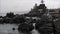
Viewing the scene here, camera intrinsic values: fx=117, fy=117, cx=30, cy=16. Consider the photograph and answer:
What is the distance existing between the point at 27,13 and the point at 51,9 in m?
1.61

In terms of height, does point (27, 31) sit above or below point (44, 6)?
below

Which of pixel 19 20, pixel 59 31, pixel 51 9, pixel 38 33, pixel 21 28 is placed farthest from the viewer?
pixel 51 9

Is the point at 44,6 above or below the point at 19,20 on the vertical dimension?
above

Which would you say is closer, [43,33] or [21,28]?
[43,33]

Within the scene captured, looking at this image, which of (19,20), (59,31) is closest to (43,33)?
(59,31)

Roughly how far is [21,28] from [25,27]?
173mm

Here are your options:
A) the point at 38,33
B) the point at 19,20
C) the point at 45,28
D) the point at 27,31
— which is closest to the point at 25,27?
the point at 27,31

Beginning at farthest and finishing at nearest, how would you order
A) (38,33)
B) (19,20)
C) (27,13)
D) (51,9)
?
(51,9) → (27,13) → (19,20) → (38,33)

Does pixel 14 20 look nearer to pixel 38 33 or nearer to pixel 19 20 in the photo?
pixel 19 20

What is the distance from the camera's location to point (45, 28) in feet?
11.0

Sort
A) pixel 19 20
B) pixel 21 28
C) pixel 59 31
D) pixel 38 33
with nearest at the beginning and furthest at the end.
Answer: pixel 59 31
pixel 38 33
pixel 21 28
pixel 19 20

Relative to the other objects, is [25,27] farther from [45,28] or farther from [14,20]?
[14,20]

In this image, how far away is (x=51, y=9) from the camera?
7.42 meters

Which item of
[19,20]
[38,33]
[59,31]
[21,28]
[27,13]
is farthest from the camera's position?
[27,13]
